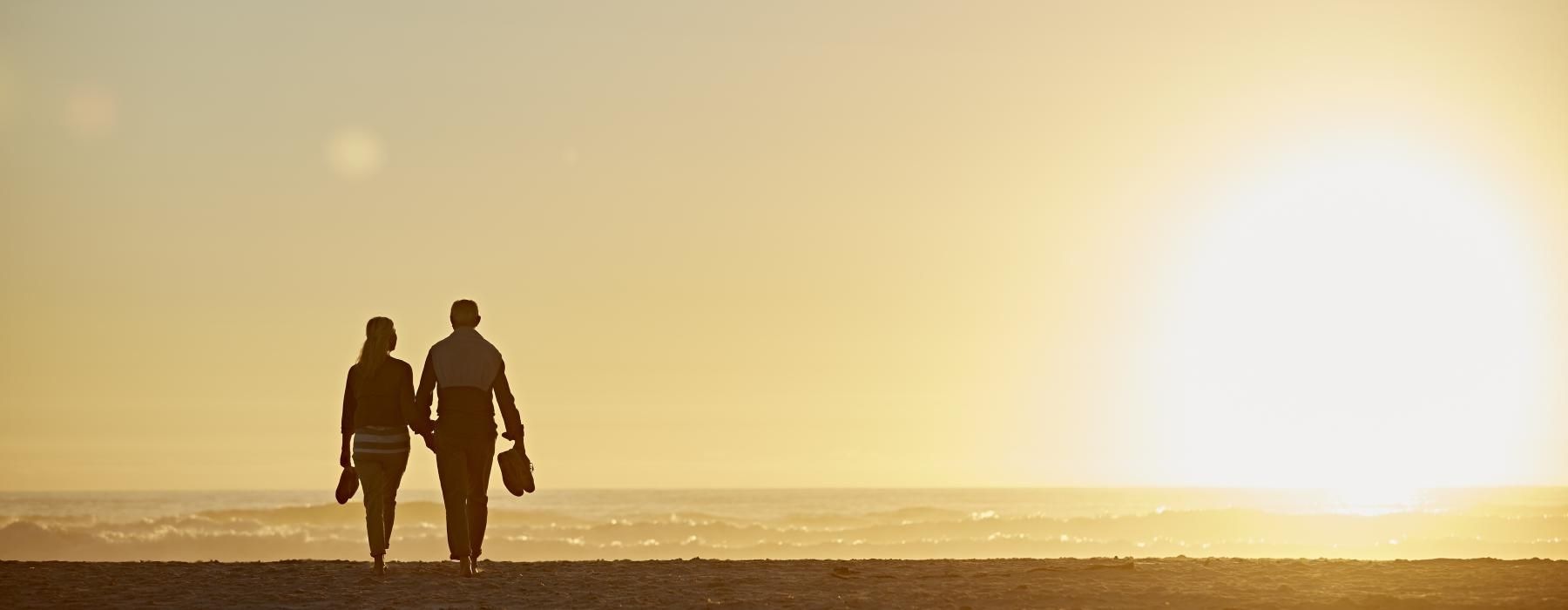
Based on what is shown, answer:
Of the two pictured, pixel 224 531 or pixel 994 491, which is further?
pixel 994 491

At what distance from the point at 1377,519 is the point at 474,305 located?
42078 mm

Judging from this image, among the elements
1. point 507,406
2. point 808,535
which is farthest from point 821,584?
point 808,535

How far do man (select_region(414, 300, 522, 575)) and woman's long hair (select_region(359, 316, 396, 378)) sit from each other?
1.03ft

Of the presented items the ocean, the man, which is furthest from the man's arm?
the ocean

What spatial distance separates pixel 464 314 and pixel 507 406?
770mm

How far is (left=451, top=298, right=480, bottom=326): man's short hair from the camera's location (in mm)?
12219

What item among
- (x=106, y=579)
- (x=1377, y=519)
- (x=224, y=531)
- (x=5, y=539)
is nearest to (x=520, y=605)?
(x=106, y=579)

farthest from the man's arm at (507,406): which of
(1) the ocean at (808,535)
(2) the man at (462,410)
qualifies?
(1) the ocean at (808,535)

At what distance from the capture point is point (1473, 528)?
127 feet

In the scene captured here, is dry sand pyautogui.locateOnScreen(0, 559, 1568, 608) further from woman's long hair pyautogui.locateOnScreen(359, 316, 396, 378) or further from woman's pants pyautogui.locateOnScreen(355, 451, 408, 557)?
woman's long hair pyautogui.locateOnScreen(359, 316, 396, 378)

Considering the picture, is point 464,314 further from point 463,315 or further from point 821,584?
point 821,584

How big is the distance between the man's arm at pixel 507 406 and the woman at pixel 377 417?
2.07 ft

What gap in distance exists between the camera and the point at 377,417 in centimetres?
1202

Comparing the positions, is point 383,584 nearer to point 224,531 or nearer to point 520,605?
point 520,605
